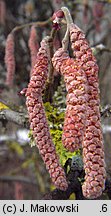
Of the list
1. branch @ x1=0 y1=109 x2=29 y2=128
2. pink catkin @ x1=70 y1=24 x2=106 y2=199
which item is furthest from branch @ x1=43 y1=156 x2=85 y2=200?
pink catkin @ x1=70 y1=24 x2=106 y2=199

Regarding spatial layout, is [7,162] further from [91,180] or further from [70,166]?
[91,180]

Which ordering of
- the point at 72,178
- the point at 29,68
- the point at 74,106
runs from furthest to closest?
the point at 29,68
the point at 72,178
the point at 74,106

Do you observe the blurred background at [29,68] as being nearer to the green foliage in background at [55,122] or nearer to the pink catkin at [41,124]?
the green foliage in background at [55,122]

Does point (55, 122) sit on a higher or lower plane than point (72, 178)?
higher

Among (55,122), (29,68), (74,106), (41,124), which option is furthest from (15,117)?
(29,68)

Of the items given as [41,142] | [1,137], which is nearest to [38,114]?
[41,142]

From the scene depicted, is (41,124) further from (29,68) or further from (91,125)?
(29,68)

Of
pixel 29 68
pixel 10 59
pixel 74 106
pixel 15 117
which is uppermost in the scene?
pixel 29 68

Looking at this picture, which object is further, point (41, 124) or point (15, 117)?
point (15, 117)
